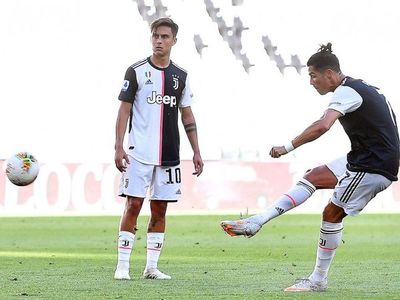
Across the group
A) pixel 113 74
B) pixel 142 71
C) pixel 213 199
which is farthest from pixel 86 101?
pixel 142 71

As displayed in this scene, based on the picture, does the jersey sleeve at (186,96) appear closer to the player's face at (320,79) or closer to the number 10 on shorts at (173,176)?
the number 10 on shorts at (173,176)

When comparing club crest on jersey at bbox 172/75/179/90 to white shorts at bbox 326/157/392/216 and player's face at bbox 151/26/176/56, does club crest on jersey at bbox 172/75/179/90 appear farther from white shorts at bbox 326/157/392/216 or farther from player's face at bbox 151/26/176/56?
white shorts at bbox 326/157/392/216

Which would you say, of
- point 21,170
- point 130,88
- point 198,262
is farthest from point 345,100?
point 198,262

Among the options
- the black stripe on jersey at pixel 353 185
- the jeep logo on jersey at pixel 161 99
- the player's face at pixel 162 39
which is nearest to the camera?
the black stripe on jersey at pixel 353 185

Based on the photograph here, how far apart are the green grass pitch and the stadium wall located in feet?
14.6

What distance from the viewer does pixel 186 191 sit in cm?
2848

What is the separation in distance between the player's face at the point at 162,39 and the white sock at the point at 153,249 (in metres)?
1.60

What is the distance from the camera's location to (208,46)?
4122 cm

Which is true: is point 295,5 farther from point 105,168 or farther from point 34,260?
point 34,260

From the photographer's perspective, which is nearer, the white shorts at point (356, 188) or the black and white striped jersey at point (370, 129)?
the black and white striped jersey at point (370, 129)

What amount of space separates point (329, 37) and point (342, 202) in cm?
3322

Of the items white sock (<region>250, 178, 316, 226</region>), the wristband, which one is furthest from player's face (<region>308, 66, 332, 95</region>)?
white sock (<region>250, 178, 316, 226</region>)

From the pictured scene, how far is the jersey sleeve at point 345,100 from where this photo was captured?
8.66 metres

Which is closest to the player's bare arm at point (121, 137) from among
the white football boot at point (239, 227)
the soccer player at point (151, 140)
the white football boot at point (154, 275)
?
the soccer player at point (151, 140)
